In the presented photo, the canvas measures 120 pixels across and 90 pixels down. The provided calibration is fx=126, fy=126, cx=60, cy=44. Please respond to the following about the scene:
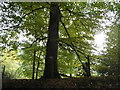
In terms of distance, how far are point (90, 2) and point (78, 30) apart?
0.81 m

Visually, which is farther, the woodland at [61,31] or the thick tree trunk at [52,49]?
the thick tree trunk at [52,49]

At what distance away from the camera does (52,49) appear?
7.95 ft

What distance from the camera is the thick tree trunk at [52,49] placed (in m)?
2.31

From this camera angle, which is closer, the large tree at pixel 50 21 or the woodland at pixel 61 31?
the woodland at pixel 61 31

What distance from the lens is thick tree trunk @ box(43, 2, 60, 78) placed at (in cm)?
231

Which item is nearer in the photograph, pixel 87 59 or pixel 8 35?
pixel 8 35

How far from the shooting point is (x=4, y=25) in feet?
8.46

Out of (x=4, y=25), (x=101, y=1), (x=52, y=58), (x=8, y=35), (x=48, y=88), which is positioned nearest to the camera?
(x=48, y=88)

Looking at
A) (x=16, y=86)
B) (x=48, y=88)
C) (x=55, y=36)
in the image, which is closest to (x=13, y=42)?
(x=55, y=36)

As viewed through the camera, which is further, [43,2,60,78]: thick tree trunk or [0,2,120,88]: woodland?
[43,2,60,78]: thick tree trunk

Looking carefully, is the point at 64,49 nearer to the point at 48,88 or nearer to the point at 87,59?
the point at 87,59

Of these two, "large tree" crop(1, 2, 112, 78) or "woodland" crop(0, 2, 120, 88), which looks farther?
"large tree" crop(1, 2, 112, 78)

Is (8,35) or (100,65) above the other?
(8,35)

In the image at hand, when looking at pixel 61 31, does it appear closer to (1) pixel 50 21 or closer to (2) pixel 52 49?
(1) pixel 50 21
